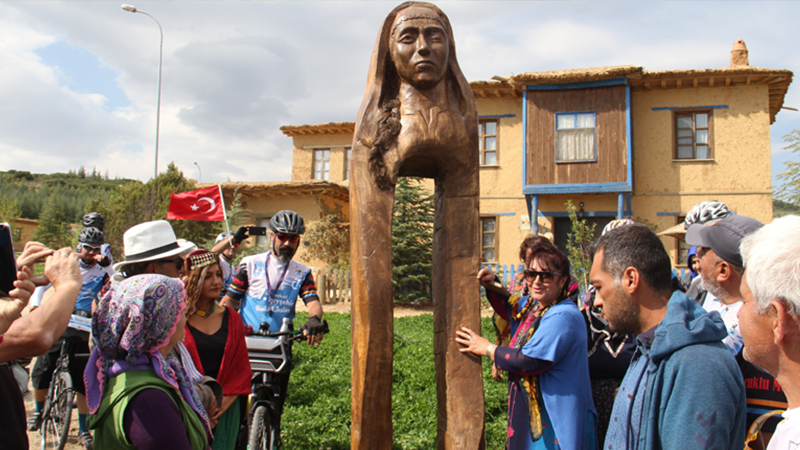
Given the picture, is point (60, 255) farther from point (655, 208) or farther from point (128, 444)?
point (655, 208)

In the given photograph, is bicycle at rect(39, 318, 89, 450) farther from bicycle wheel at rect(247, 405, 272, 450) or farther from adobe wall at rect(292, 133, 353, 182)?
adobe wall at rect(292, 133, 353, 182)

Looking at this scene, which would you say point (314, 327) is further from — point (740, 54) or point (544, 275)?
point (740, 54)

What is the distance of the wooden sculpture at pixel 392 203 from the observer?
228cm

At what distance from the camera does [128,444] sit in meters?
1.74

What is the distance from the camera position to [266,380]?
11.5ft

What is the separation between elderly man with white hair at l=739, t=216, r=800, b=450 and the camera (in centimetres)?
115

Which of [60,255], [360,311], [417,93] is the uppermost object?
[417,93]

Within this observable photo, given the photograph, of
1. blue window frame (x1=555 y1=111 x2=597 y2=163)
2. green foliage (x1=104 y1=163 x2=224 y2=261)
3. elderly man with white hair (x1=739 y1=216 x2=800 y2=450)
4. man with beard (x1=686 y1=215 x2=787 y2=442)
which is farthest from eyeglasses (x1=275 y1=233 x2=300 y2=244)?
green foliage (x1=104 y1=163 x2=224 y2=261)

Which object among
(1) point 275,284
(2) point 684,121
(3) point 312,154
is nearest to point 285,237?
(1) point 275,284

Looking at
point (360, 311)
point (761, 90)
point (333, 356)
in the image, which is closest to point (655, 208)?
point (761, 90)

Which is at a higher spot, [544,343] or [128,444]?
[544,343]

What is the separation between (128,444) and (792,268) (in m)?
2.09

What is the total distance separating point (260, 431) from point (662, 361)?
2.70 metres

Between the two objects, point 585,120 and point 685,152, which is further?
point 685,152
